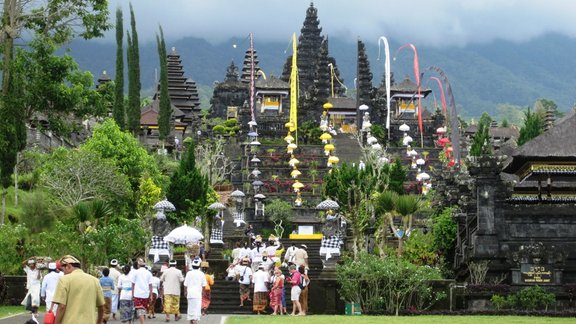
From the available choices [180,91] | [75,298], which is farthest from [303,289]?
[180,91]

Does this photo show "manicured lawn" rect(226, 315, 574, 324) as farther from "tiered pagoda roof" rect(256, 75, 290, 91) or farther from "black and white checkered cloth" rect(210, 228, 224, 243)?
"tiered pagoda roof" rect(256, 75, 290, 91)

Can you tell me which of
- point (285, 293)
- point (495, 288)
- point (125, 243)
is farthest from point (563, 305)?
point (125, 243)

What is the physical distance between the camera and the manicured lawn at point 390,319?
25625 mm

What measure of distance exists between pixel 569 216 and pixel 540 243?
2.04m

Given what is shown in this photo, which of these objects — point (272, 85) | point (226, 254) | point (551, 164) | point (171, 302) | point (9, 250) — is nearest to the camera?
point (171, 302)

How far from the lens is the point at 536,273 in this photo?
30969 mm

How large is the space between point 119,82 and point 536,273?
37.2 metres

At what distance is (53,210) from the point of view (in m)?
41.5

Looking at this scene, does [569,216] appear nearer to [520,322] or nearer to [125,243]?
[520,322]

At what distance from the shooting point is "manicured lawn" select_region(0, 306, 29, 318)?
26.9 meters

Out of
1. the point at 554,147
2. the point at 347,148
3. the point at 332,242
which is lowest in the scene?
the point at 332,242

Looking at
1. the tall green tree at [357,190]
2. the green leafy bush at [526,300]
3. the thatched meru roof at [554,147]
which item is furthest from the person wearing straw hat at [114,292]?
the tall green tree at [357,190]

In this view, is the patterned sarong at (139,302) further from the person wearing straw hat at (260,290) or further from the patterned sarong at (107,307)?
the person wearing straw hat at (260,290)

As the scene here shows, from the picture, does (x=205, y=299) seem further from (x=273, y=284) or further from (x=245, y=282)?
(x=245, y=282)
